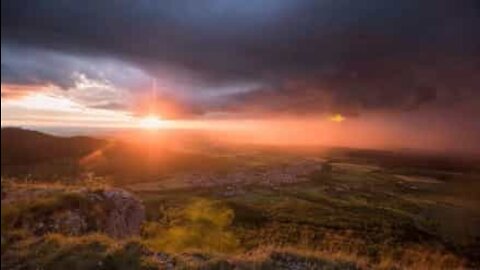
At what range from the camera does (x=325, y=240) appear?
44.7 feet

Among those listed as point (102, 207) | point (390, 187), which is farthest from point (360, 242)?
point (102, 207)

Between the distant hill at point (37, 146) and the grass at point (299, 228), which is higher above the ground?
the distant hill at point (37, 146)

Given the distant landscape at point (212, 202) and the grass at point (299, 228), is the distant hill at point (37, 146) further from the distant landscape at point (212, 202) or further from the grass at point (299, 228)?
the grass at point (299, 228)

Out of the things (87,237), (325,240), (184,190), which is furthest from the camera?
(325,240)

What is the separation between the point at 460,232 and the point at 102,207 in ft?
25.6

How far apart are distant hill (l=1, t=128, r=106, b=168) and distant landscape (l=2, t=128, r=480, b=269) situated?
0.07 ft

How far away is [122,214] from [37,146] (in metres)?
3.04

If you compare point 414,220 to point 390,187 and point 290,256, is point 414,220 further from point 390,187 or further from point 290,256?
point 290,256

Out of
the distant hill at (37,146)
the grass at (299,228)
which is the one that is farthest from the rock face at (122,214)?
the distant hill at (37,146)

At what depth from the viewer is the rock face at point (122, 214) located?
372 inches

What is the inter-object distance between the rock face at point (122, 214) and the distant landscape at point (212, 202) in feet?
0.09

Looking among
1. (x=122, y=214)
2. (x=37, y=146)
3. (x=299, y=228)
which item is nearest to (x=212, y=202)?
(x=122, y=214)

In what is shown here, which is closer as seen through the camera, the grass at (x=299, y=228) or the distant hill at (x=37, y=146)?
the distant hill at (x=37, y=146)

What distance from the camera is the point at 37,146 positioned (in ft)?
24.0
